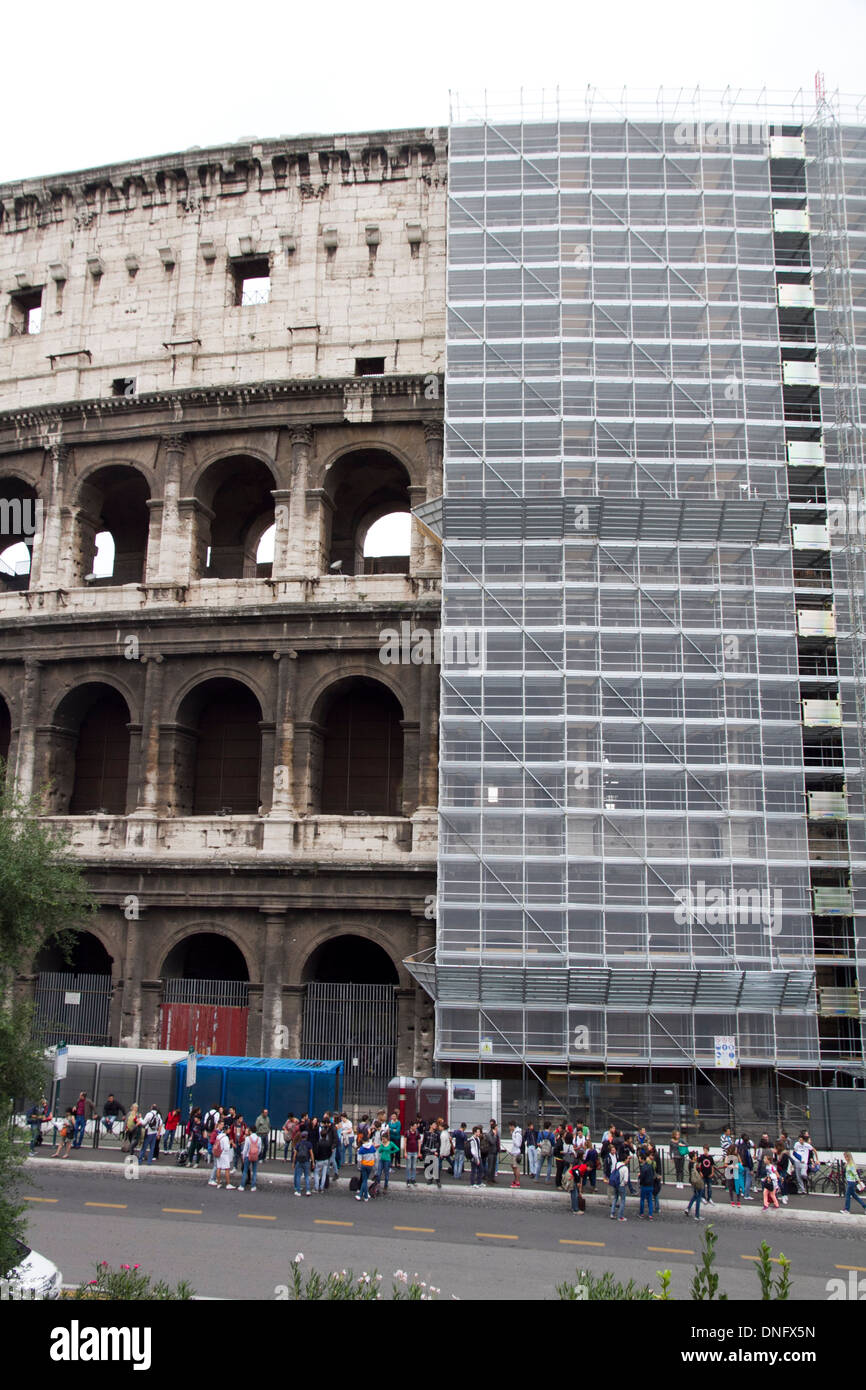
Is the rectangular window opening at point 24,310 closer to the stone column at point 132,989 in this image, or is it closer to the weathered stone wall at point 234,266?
the weathered stone wall at point 234,266

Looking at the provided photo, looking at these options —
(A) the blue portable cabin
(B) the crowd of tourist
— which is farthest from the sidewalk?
(A) the blue portable cabin

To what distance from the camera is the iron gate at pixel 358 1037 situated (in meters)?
22.4

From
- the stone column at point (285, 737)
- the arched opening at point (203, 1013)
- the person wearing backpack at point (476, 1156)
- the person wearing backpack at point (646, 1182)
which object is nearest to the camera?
the person wearing backpack at point (646, 1182)

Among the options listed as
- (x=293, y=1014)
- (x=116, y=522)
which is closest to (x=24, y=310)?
(x=116, y=522)

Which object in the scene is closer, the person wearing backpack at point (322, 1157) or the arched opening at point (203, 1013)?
the person wearing backpack at point (322, 1157)

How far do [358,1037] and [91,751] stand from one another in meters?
10.5

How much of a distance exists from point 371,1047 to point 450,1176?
4326 millimetres

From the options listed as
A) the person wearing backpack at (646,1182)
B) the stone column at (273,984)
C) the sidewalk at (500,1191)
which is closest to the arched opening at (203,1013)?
the stone column at (273,984)

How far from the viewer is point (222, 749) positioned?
26688mm

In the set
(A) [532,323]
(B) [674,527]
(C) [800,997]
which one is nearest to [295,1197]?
(C) [800,997]

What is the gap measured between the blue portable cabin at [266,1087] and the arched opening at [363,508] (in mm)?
12112

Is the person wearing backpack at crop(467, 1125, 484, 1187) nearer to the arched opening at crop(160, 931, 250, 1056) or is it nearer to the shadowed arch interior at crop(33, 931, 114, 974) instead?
the arched opening at crop(160, 931, 250, 1056)

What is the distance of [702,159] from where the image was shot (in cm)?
2442

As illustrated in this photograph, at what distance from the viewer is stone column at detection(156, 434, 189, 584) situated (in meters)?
25.7
